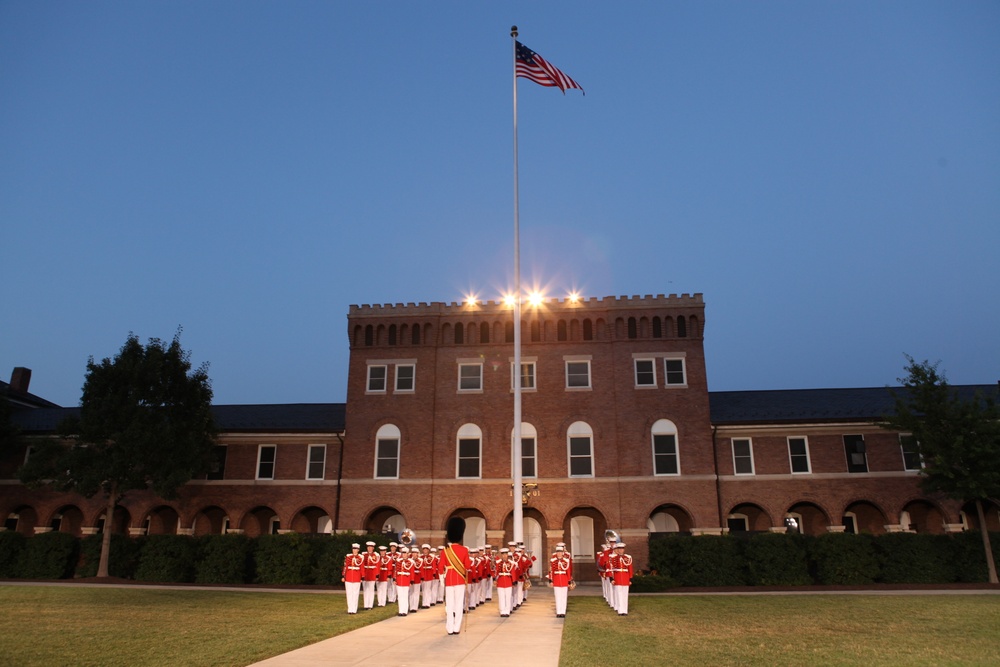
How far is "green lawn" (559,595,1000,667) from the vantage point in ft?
40.2

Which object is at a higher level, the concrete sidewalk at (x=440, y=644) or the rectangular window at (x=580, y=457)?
the rectangular window at (x=580, y=457)

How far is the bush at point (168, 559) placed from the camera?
31.0 meters

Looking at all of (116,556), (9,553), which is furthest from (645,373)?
(9,553)

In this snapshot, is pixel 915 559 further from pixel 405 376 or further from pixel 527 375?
pixel 405 376

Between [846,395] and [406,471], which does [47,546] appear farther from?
[846,395]

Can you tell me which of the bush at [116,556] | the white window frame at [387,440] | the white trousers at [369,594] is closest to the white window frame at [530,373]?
the white window frame at [387,440]

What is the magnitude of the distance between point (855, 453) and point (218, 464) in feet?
107

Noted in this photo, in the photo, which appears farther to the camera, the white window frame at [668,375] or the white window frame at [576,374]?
the white window frame at [576,374]

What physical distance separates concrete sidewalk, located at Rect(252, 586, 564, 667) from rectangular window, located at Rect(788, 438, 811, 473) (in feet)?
66.3

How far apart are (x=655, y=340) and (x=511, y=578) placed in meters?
20.2

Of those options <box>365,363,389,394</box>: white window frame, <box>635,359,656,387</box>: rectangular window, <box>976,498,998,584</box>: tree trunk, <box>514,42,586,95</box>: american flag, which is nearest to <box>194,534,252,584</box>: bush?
<box>365,363,389,394</box>: white window frame

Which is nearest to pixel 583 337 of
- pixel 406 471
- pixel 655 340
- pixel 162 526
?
pixel 655 340

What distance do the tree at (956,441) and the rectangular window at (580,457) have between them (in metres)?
13.6

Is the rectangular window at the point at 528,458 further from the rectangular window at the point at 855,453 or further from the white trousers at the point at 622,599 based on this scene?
the rectangular window at the point at 855,453
